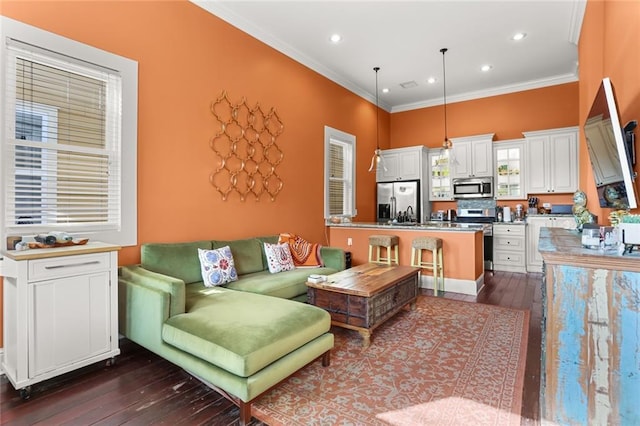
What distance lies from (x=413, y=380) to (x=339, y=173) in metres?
4.30

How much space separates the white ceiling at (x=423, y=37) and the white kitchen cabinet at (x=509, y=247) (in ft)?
8.87

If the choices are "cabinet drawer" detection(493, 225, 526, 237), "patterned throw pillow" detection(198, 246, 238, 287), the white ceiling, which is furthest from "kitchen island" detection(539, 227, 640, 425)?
"cabinet drawer" detection(493, 225, 526, 237)

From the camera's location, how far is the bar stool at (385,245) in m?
4.81

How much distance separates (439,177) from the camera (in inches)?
267

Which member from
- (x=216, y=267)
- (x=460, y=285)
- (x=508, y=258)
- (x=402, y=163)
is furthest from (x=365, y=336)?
(x=402, y=163)

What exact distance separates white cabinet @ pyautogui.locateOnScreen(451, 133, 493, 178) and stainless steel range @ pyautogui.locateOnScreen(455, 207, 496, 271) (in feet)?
2.29

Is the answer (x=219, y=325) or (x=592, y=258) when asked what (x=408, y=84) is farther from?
(x=219, y=325)

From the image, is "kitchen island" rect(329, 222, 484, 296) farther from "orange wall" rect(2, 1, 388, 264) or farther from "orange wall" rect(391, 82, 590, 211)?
"orange wall" rect(391, 82, 590, 211)

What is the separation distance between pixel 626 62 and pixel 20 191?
4472 mm

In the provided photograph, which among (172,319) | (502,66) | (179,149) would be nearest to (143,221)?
(179,149)

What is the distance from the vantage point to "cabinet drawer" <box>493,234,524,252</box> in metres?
5.68

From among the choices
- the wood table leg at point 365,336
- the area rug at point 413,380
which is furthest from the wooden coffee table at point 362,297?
the area rug at point 413,380

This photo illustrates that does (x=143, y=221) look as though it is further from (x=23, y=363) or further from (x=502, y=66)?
(x=502, y=66)

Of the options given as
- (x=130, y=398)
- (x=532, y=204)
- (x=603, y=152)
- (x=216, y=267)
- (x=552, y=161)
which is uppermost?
(x=552, y=161)
